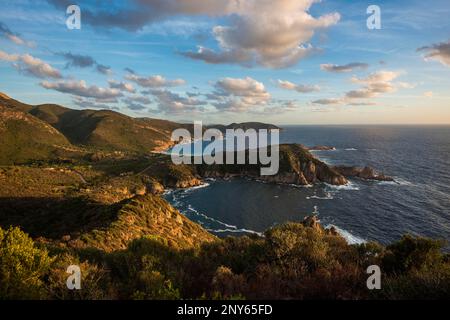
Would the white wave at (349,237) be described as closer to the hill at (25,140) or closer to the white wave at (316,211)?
the white wave at (316,211)

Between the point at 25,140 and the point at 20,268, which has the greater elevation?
the point at 25,140

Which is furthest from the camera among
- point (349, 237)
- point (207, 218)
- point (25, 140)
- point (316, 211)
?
point (25, 140)

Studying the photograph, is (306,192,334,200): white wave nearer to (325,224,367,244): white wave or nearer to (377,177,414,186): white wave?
(377,177,414,186): white wave

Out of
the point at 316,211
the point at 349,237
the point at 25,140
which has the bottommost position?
the point at 349,237

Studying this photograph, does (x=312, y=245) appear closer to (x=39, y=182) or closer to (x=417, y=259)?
(x=417, y=259)

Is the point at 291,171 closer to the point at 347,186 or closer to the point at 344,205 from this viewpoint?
the point at 347,186

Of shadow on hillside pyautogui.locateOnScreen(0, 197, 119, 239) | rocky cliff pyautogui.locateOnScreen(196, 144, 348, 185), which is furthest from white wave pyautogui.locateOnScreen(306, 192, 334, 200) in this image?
shadow on hillside pyautogui.locateOnScreen(0, 197, 119, 239)

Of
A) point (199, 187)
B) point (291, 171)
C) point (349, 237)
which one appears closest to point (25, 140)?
point (199, 187)
